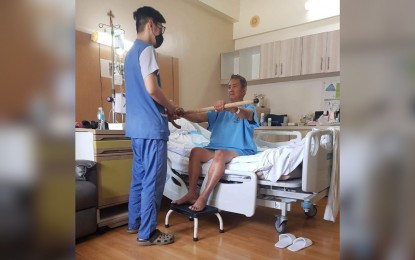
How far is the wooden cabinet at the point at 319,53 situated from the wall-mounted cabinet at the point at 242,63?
754mm

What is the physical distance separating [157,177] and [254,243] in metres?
0.75

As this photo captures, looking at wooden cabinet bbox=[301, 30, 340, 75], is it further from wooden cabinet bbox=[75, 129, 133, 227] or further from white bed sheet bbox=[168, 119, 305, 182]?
wooden cabinet bbox=[75, 129, 133, 227]

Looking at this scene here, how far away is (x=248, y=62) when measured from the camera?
14.4 feet

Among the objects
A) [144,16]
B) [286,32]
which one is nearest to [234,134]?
[144,16]

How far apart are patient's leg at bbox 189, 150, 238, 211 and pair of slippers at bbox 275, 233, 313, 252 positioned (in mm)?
559

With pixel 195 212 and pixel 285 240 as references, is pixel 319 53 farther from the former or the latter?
pixel 195 212

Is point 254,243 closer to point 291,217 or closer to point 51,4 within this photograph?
point 291,217

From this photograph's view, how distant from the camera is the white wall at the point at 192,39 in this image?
3160 mm

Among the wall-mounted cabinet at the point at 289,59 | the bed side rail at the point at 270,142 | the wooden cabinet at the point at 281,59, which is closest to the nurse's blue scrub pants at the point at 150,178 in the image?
the bed side rail at the point at 270,142

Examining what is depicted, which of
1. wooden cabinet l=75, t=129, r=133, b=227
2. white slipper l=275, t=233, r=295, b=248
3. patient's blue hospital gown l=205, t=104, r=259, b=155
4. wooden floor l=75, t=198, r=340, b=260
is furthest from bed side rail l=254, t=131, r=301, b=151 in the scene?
wooden cabinet l=75, t=129, r=133, b=227

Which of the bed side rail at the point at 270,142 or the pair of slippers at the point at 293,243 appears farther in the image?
the bed side rail at the point at 270,142

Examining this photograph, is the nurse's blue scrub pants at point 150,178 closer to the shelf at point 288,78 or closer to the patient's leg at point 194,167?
the patient's leg at point 194,167

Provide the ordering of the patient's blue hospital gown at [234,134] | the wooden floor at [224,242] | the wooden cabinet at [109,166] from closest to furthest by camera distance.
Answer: the wooden floor at [224,242] < the wooden cabinet at [109,166] < the patient's blue hospital gown at [234,134]

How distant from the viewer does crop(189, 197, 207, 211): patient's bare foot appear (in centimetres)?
195
